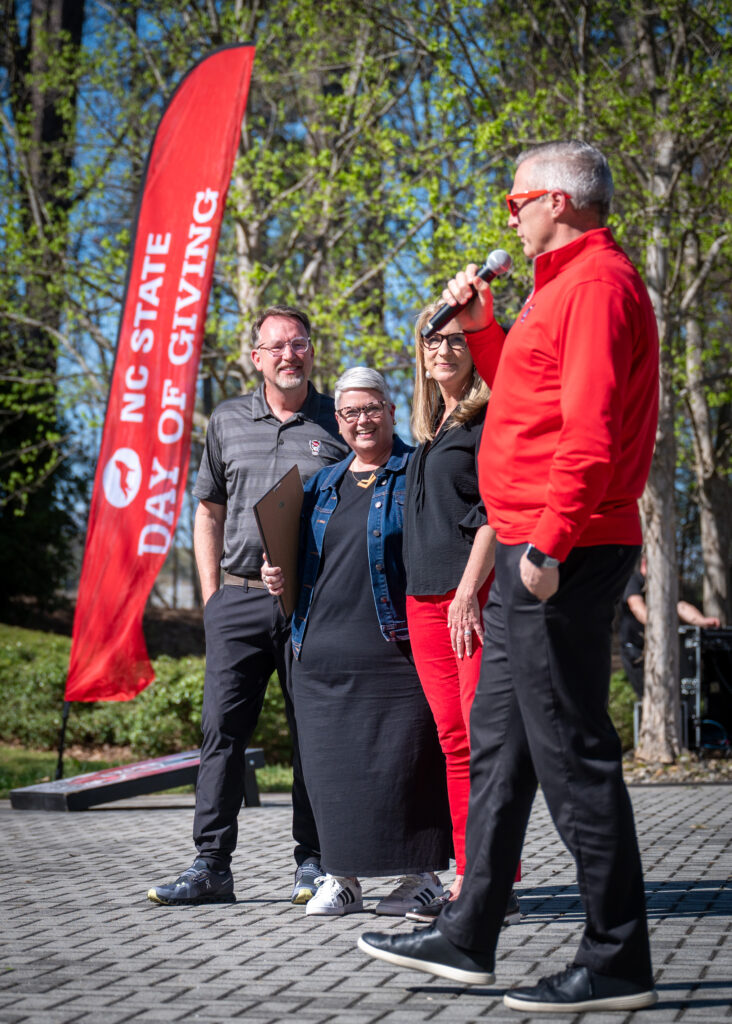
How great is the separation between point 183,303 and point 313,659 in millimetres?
5004

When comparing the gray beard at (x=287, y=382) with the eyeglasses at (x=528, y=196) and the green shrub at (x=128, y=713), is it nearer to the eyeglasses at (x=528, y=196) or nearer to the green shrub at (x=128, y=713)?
the eyeglasses at (x=528, y=196)

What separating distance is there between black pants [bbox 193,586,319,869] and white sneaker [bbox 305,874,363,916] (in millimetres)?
413

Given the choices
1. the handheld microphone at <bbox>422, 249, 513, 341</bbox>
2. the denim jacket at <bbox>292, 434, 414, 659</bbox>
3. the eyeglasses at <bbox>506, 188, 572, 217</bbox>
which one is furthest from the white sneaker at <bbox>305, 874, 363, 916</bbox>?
the eyeglasses at <bbox>506, 188, 572, 217</bbox>

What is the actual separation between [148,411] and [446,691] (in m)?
5.10

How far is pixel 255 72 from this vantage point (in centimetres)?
1424

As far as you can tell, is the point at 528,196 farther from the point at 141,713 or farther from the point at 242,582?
the point at 141,713

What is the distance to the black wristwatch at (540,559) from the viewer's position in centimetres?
312

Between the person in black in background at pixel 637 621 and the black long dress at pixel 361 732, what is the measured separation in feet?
21.3

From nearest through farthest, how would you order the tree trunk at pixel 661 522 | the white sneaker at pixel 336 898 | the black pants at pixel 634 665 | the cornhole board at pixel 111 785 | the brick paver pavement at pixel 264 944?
the brick paver pavement at pixel 264 944, the white sneaker at pixel 336 898, the cornhole board at pixel 111 785, the tree trunk at pixel 661 522, the black pants at pixel 634 665

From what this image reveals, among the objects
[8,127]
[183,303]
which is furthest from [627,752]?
[8,127]

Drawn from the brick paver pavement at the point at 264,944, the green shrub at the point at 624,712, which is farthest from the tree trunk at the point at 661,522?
the brick paver pavement at the point at 264,944

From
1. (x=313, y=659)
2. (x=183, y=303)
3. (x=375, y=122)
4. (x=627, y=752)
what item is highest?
(x=375, y=122)

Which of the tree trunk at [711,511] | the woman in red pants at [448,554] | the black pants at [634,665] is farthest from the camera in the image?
the tree trunk at [711,511]

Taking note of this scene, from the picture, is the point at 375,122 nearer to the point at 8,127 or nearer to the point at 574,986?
the point at 8,127
